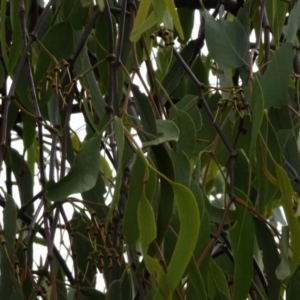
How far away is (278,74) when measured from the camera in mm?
754

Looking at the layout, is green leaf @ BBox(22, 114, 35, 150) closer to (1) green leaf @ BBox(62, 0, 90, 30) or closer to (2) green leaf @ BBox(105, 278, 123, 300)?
(1) green leaf @ BBox(62, 0, 90, 30)

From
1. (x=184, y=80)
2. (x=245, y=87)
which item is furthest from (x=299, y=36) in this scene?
(x=245, y=87)

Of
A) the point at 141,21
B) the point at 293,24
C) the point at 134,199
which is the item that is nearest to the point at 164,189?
the point at 134,199

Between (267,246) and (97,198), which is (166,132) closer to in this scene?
(267,246)

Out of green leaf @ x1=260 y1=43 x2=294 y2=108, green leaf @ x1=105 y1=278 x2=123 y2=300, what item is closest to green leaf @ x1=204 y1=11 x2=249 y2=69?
green leaf @ x1=260 y1=43 x2=294 y2=108

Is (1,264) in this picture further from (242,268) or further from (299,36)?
(299,36)

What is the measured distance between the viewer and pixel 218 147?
2.96ft

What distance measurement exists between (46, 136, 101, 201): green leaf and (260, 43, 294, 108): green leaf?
0.20m

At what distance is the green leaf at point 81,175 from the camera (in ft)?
2.05

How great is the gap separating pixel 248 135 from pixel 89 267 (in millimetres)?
290

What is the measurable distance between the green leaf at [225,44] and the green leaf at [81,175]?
0.65 feet

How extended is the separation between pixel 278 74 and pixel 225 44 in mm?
65

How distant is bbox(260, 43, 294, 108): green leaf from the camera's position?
2.46ft

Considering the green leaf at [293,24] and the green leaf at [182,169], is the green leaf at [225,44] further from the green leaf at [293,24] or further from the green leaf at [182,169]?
the green leaf at [182,169]
